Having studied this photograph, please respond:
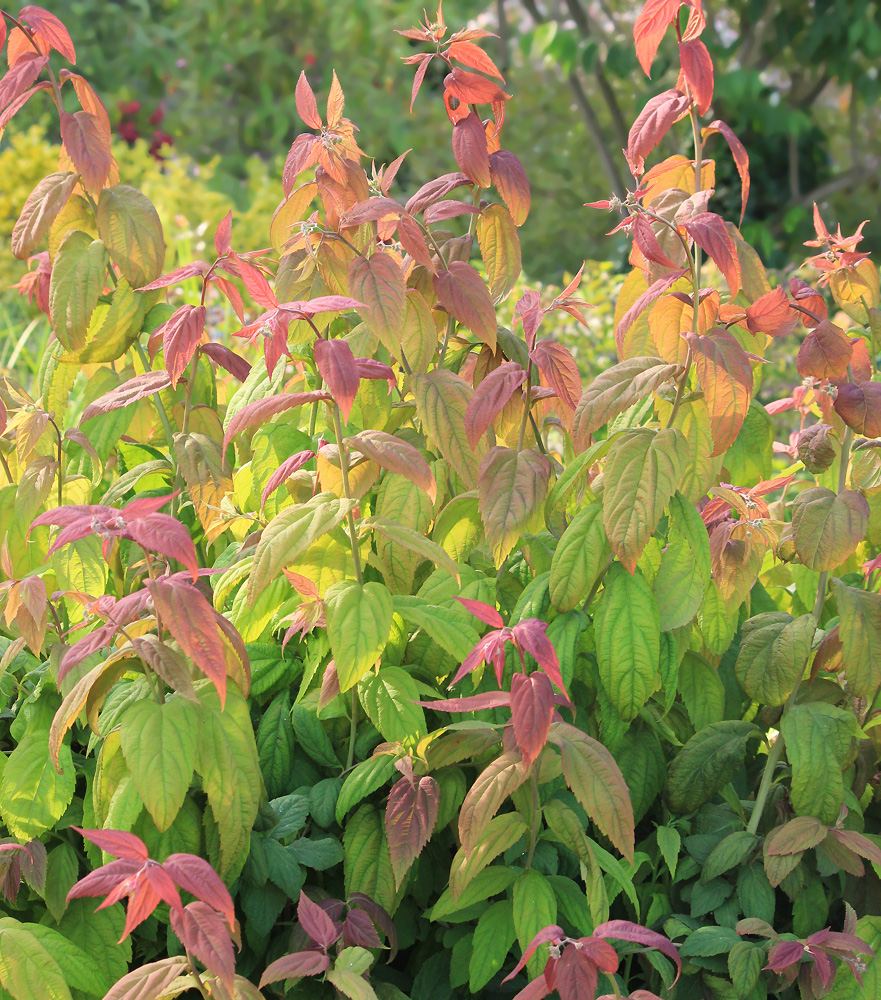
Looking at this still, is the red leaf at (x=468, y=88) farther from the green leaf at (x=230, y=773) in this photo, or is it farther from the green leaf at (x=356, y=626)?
the green leaf at (x=230, y=773)

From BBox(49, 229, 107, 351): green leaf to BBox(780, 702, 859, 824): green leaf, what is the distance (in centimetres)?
113

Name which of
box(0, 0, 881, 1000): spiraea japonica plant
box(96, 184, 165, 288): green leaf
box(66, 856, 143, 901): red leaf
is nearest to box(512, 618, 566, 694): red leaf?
box(0, 0, 881, 1000): spiraea japonica plant

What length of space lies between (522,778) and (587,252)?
8.62m

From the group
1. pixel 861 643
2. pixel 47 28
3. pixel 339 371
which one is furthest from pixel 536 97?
pixel 339 371

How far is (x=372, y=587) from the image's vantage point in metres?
1.25

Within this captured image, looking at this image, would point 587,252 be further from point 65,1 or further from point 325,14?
point 65,1

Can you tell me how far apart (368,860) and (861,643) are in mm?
693

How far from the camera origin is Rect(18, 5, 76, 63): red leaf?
149cm

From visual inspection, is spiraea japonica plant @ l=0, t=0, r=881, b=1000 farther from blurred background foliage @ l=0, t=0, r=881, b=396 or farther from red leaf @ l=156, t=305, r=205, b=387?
blurred background foliage @ l=0, t=0, r=881, b=396

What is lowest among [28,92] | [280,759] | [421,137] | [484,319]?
[421,137]

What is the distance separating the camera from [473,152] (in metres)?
1.41

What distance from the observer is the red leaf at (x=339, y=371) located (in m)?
1.16

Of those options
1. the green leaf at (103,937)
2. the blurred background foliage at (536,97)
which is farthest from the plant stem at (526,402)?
the blurred background foliage at (536,97)

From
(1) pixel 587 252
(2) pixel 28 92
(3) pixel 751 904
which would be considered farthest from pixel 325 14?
(3) pixel 751 904
